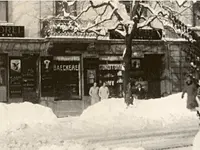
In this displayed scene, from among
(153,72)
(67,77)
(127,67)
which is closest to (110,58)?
(67,77)

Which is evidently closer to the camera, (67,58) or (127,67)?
(127,67)

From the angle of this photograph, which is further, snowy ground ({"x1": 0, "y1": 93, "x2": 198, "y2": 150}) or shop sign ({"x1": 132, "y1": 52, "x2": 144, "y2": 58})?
shop sign ({"x1": 132, "y1": 52, "x2": 144, "y2": 58})

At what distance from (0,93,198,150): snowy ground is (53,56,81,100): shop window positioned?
4.36 metres

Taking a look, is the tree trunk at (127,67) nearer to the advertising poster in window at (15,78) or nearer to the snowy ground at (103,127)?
the snowy ground at (103,127)

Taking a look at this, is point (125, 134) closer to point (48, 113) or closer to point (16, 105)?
point (48, 113)

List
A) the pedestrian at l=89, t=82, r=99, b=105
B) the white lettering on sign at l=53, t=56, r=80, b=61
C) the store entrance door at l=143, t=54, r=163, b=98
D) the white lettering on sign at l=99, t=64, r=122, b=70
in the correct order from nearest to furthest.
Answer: the pedestrian at l=89, t=82, r=99, b=105 < the white lettering on sign at l=53, t=56, r=80, b=61 < the white lettering on sign at l=99, t=64, r=122, b=70 < the store entrance door at l=143, t=54, r=163, b=98

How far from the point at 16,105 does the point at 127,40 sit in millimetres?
5739

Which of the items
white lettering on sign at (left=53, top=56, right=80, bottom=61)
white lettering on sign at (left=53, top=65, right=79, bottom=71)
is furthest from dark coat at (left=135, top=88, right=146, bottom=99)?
white lettering on sign at (left=53, top=56, right=80, bottom=61)

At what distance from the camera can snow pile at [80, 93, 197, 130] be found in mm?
14609

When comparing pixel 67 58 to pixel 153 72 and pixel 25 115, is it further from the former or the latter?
pixel 25 115

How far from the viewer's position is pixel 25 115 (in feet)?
51.5

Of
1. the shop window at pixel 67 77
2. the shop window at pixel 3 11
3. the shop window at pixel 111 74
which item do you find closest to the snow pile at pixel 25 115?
the shop window at pixel 67 77

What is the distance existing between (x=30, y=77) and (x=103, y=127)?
9.03 m

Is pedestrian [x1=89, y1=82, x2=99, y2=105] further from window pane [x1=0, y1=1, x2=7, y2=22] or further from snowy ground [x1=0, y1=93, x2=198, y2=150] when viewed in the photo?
window pane [x1=0, y1=1, x2=7, y2=22]
